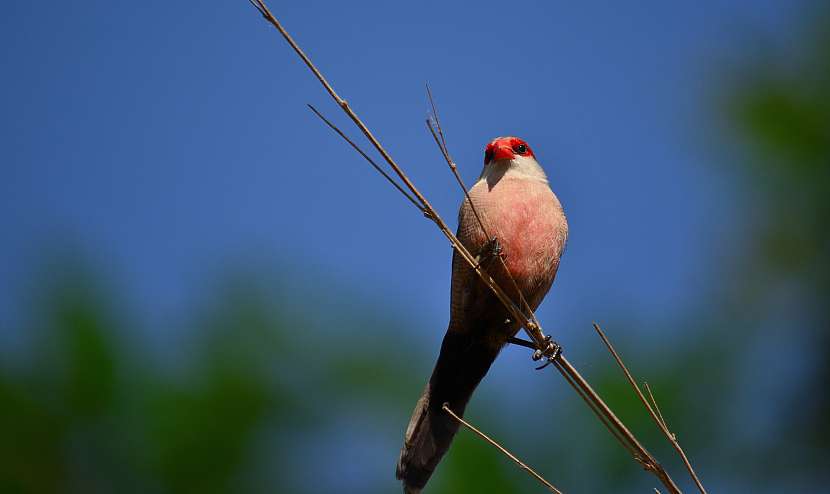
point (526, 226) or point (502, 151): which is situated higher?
point (502, 151)

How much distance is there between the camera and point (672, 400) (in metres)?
8.10

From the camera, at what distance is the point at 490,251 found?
3.77 meters

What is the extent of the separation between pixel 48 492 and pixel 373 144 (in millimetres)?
6027

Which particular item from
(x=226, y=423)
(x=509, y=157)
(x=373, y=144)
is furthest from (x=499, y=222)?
(x=226, y=423)

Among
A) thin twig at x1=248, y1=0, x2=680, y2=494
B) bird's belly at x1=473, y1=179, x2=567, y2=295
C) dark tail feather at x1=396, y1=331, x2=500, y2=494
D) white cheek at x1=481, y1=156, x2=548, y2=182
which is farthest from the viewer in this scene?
white cheek at x1=481, y1=156, x2=548, y2=182

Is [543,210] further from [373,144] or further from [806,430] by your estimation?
[806,430]

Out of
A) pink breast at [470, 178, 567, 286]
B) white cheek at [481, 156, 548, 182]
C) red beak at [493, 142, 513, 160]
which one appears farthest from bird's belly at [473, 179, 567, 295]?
red beak at [493, 142, 513, 160]

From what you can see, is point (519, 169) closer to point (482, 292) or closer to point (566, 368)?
point (482, 292)

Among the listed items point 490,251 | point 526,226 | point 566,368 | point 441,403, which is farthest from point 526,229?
point 566,368

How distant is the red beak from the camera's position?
175 inches

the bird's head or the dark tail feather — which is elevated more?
the bird's head

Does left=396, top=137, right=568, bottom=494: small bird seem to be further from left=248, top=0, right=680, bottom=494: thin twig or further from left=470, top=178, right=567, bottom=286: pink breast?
left=248, top=0, right=680, bottom=494: thin twig

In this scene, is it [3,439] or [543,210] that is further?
[3,439]

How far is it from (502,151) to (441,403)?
1.38m
